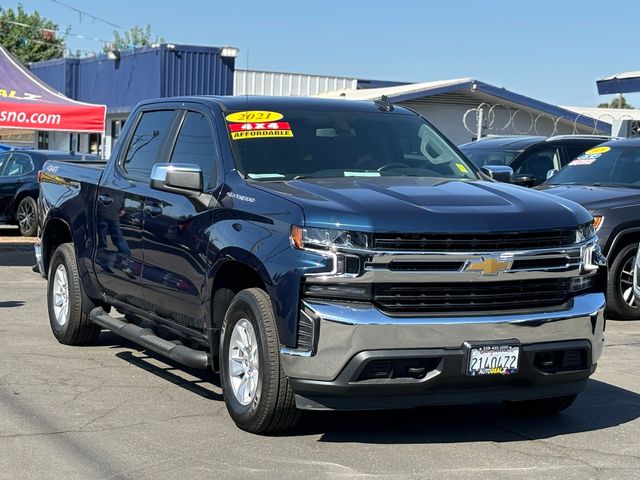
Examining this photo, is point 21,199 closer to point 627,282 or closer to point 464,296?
point 627,282

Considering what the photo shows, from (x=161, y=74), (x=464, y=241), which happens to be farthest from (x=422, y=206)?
(x=161, y=74)

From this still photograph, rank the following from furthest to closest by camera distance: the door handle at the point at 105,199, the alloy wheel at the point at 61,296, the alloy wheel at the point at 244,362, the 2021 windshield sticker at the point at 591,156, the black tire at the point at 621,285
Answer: the 2021 windshield sticker at the point at 591,156 → the black tire at the point at 621,285 → the alloy wheel at the point at 61,296 → the door handle at the point at 105,199 → the alloy wheel at the point at 244,362

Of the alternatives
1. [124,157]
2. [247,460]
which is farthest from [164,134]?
[247,460]

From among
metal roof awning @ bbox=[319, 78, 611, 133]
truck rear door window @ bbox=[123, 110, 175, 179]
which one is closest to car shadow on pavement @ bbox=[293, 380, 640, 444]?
truck rear door window @ bbox=[123, 110, 175, 179]

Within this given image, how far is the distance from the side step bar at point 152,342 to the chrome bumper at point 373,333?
1154 millimetres

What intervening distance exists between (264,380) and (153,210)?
6.34ft

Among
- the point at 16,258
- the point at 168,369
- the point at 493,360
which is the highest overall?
the point at 493,360

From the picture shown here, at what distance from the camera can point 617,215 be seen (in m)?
10.9

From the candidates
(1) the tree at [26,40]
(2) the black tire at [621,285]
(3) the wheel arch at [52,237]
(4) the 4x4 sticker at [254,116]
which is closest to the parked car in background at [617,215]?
(2) the black tire at [621,285]

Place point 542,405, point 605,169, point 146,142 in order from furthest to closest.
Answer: point 605,169
point 146,142
point 542,405

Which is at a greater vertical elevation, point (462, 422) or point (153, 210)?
point (153, 210)

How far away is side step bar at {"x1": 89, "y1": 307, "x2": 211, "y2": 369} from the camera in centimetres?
676

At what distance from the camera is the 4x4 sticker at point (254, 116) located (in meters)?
7.08

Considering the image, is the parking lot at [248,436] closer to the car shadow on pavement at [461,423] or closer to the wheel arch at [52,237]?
the car shadow on pavement at [461,423]
